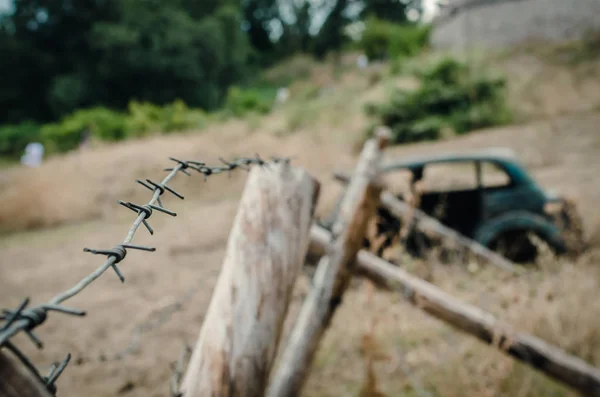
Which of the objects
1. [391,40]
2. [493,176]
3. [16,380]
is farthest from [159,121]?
[16,380]

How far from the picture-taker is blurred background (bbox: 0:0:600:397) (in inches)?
110

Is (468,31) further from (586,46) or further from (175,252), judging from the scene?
(175,252)

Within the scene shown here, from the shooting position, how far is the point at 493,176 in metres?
4.30

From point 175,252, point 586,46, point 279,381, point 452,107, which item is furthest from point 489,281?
point 586,46

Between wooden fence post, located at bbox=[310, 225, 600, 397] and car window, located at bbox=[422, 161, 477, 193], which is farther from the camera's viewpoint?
car window, located at bbox=[422, 161, 477, 193]

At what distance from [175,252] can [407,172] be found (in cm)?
392

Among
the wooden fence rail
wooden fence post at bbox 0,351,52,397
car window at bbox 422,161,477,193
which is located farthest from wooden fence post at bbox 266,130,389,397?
car window at bbox 422,161,477,193

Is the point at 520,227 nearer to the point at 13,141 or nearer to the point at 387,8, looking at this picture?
the point at 13,141

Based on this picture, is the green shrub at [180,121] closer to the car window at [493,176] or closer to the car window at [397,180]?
the car window at [397,180]

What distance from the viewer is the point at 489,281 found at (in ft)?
11.2

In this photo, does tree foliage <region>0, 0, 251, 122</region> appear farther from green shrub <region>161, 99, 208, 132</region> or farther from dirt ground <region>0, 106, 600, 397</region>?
dirt ground <region>0, 106, 600, 397</region>

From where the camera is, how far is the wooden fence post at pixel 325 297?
1.58 metres

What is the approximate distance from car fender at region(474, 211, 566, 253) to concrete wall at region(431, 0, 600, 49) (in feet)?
21.5

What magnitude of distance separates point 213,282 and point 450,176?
9.84 ft
